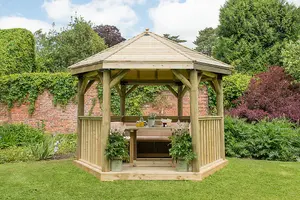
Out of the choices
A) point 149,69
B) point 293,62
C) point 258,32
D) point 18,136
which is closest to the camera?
point 149,69

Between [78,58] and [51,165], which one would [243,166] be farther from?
[78,58]

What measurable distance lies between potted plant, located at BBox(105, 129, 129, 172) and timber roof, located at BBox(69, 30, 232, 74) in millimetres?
1350

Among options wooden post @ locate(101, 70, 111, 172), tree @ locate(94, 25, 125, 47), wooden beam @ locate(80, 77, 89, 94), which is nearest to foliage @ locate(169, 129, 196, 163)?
wooden post @ locate(101, 70, 111, 172)

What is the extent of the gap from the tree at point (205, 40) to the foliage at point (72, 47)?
18596 millimetres

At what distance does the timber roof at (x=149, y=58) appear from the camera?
509 centimetres

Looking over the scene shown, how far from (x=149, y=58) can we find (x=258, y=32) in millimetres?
12212

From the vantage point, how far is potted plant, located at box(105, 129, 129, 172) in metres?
5.12

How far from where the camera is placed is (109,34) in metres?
24.2

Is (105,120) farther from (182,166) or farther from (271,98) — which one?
(271,98)

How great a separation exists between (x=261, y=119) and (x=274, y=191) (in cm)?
472

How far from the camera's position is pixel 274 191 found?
451 centimetres

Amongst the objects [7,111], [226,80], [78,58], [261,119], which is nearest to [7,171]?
[7,111]

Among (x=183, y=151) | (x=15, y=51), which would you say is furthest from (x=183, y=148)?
(x=15, y=51)

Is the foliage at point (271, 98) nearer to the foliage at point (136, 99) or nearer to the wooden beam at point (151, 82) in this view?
the wooden beam at point (151, 82)
